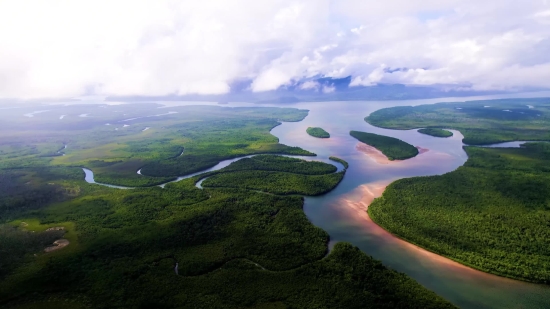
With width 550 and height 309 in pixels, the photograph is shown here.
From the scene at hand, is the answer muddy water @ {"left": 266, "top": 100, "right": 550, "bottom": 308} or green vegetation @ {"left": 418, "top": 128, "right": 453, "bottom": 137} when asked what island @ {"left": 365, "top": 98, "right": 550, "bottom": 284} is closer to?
muddy water @ {"left": 266, "top": 100, "right": 550, "bottom": 308}

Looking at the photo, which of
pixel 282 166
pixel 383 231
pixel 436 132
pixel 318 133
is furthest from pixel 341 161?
pixel 436 132

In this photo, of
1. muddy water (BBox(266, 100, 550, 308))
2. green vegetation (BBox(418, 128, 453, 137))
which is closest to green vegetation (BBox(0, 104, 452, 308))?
muddy water (BBox(266, 100, 550, 308))

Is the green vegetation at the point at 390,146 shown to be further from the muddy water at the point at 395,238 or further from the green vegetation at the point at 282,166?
the green vegetation at the point at 282,166

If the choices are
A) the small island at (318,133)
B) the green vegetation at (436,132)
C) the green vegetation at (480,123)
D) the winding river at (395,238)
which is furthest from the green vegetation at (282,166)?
the green vegetation at (436,132)

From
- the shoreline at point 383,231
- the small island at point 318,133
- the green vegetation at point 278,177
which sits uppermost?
the small island at point 318,133

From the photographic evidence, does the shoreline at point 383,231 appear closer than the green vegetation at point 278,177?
Yes

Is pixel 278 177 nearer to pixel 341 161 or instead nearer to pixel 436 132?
pixel 341 161

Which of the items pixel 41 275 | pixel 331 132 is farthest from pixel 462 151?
pixel 41 275
